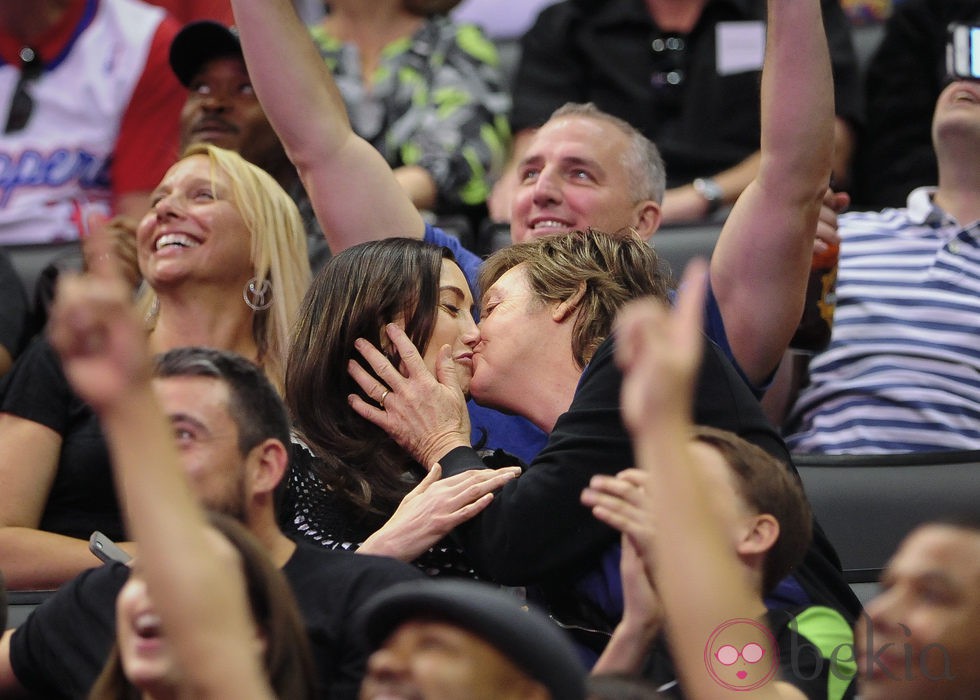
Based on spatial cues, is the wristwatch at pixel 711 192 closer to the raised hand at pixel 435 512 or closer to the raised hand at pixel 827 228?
the raised hand at pixel 827 228

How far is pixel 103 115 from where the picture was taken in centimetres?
338

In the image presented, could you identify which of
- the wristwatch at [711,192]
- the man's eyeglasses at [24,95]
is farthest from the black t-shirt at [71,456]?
the wristwatch at [711,192]

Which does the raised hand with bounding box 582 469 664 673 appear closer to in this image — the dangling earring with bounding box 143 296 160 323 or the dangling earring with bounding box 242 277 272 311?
the dangling earring with bounding box 242 277 272 311

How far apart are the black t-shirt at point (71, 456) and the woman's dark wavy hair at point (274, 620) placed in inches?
42.5

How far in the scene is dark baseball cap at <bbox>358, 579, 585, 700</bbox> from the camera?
131 centimetres

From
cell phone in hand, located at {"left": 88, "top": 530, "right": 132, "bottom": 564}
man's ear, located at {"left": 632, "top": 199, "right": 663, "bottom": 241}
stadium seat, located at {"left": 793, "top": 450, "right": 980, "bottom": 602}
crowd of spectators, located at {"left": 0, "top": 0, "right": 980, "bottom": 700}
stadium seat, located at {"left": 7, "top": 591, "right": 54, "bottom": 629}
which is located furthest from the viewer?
man's ear, located at {"left": 632, "top": 199, "right": 663, "bottom": 241}

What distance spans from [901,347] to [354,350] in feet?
3.70

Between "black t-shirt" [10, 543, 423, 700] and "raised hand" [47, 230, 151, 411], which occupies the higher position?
"raised hand" [47, 230, 151, 411]

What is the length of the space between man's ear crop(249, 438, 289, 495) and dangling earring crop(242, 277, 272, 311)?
95 cm

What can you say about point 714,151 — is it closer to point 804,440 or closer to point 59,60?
point 804,440

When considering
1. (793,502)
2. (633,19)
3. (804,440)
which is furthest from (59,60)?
(793,502)

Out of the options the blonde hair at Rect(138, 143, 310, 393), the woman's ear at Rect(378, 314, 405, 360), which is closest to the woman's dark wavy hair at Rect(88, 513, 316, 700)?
the woman's ear at Rect(378, 314, 405, 360)

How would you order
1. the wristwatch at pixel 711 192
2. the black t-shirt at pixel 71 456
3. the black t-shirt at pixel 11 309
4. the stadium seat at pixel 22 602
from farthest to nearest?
the wristwatch at pixel 711 192
the black t-shirt at pixel 11 309
the black t-shirt at pixel 71 456
the stadium seat at pixel 22 602

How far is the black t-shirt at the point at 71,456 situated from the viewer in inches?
97.7
